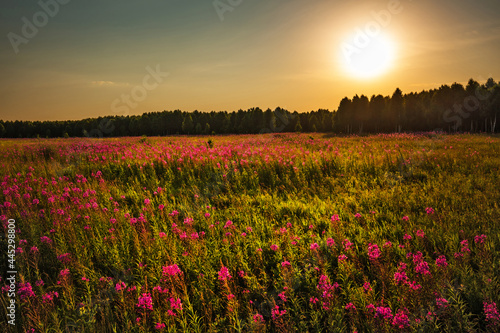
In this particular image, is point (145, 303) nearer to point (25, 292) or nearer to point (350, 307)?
point (25, 292)

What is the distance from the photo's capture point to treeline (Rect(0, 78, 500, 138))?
45000mm

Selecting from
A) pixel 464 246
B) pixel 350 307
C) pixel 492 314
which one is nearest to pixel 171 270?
pixel 350 307

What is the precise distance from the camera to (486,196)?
478 centimetres

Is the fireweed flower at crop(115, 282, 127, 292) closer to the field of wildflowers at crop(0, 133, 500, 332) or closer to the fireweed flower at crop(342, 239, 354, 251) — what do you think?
the field of wildflowers at crop(0, 133, 500, 332)

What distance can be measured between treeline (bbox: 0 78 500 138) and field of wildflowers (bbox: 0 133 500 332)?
38.3 m

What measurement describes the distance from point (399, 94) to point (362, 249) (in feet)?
196

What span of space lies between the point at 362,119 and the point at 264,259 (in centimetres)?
5929

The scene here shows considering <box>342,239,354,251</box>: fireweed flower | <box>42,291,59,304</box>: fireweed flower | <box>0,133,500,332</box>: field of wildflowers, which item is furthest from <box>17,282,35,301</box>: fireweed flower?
<box>342,239,354,251</box>: fireweed flower

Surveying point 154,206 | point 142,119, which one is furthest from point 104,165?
point 142,119

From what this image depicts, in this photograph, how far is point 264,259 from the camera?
119 inches

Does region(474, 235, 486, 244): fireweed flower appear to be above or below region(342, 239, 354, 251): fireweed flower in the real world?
above

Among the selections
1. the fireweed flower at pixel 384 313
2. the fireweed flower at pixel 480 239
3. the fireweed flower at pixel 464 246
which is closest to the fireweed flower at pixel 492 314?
the fireweed flower at pixel 384 313

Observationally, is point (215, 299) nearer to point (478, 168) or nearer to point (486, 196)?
point (486, 196)

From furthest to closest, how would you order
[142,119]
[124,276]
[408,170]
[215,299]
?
1. [142,119]
2. [408,170]
3. [124,276]
4. [215,299]
